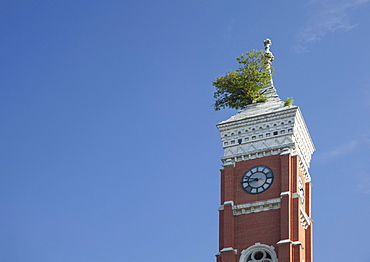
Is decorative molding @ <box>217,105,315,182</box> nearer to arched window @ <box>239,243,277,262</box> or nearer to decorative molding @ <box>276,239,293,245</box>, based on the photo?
decorative molding @ <box>276,239,293,245</box>

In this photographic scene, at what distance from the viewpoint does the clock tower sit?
90.2 metres

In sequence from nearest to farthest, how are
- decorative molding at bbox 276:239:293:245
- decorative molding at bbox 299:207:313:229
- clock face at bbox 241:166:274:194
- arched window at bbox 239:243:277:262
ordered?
decorative molding at bbox 276:239:293:245 → arched window at bbox 239:243:277:262 → decorative molding at bbox 299:207:313:229 → clock face at bbox 241:166:274:194

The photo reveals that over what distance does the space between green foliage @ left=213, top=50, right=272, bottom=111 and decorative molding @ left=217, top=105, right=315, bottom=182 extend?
229 centimetres

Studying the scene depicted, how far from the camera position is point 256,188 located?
93250 mm

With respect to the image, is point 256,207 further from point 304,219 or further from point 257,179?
point 304,219

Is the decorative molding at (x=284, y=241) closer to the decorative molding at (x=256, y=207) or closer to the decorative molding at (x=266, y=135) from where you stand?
the decorative molding at (x=256, y=207)

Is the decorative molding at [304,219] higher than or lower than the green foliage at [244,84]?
lower

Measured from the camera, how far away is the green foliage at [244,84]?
99812mm

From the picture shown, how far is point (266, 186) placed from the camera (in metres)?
93.0

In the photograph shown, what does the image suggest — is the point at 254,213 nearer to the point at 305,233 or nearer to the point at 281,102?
the point at 305,233

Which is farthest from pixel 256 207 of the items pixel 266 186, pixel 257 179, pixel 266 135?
pixel 266 135

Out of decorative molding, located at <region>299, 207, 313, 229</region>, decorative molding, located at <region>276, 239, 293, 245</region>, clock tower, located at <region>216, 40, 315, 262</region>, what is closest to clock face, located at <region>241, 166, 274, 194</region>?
clock tower, located at <region>216, 40, 315, 262</region>

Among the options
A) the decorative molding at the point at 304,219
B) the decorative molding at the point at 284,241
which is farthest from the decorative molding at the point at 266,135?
the decorative molding at the point at 284,241

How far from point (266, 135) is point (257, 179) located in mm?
3790
